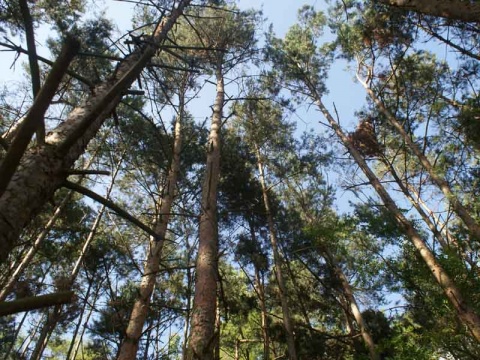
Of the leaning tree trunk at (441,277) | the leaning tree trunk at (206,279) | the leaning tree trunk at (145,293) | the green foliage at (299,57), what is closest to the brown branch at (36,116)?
the leaning tree trunk at (206,279)

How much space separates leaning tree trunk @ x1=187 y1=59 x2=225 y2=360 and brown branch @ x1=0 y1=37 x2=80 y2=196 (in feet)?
7.53

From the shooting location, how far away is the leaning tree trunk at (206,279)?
8.89 ft

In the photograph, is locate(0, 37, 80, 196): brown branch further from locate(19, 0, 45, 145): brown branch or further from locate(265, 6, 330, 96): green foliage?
locate(265, 6, 330, 96): green foliage

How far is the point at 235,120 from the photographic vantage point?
1554 cm

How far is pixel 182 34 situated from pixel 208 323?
1253 cm

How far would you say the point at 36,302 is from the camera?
78cm

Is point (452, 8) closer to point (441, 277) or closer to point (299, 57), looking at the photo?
point (441, 277)

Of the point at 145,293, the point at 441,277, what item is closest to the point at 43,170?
the point at 145,293

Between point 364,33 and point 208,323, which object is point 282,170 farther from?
point 208,323

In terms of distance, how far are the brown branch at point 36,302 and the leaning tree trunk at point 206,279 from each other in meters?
2.12

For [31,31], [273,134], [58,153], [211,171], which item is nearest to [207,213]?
[211,171]

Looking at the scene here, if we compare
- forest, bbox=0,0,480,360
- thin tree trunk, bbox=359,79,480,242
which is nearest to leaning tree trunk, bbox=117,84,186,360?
forest, bbox=0,0,480,360

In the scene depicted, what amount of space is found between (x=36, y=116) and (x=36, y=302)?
441 millimetres

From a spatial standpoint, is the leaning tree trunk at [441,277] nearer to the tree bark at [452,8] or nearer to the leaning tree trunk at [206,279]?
the tree bark at [452,8]
